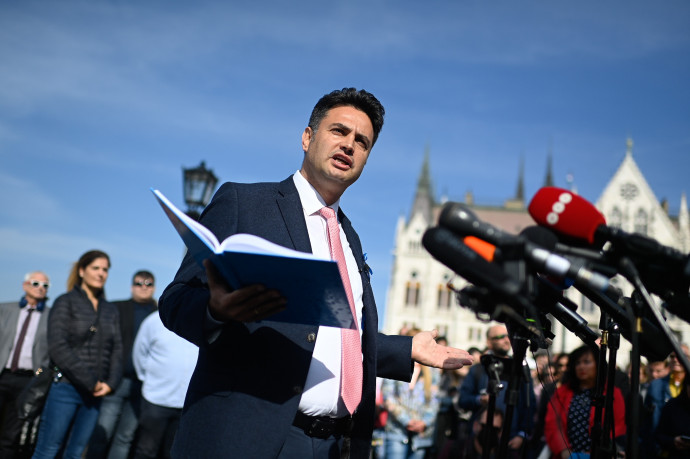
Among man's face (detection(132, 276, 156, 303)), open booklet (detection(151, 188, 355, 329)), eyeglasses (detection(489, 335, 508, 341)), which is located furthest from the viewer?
man's face (detection(132, 276, 156, 303))

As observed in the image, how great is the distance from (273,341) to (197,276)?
38 cm

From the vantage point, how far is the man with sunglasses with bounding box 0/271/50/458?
6684mm

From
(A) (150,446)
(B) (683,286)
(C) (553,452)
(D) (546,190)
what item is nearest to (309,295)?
(D) (546,190)

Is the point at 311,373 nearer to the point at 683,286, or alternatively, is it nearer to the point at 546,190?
the point at 546,190

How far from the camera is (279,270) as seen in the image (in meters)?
1.88

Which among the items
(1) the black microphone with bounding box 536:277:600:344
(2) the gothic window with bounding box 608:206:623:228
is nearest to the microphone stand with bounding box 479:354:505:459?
(1) the black microphone with bounding box 536:277:600:344

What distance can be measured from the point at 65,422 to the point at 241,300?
5065 mm

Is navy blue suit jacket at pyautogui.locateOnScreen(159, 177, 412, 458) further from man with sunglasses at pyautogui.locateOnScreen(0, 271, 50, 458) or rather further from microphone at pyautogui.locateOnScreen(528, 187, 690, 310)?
man with sunglasses at pyautogui.locateOnScreen(0, 271, 50, 458)

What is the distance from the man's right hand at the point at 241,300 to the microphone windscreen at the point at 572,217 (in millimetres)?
989

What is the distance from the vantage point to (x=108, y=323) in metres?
6.70

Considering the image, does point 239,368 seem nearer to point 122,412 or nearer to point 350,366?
point 350,366

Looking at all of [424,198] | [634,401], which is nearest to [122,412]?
[634,401]

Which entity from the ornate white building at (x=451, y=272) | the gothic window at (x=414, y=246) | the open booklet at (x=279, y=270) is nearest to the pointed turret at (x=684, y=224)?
the ornate white building at (x=451, y=272)

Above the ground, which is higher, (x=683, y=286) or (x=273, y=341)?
(x=683, y=286)
